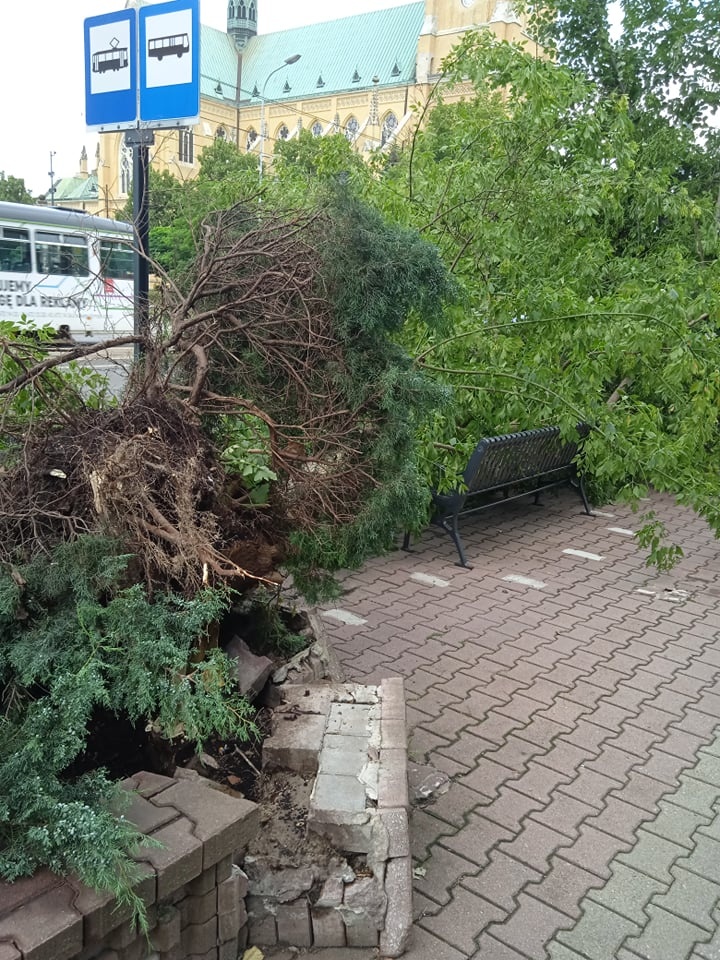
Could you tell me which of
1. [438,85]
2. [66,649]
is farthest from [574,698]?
[438,85]

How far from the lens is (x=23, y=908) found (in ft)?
6.86

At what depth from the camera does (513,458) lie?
302 inches

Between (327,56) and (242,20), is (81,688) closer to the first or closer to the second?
(327,56)

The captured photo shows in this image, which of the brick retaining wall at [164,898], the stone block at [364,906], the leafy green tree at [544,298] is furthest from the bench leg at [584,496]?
the brick retaining wall at [164,898]

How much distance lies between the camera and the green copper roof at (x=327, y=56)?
220 ft

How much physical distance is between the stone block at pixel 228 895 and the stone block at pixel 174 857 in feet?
0.77

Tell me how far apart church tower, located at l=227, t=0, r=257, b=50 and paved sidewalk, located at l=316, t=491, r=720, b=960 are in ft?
267

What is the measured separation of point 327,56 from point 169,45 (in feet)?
244

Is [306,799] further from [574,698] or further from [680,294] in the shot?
[680,294]

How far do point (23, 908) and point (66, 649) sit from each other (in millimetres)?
790

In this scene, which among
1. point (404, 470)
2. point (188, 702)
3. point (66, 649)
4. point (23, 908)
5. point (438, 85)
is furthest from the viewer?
point (438, 85)

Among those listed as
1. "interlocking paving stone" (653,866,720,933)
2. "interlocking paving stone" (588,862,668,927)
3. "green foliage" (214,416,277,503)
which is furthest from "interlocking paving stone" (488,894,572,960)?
"green foliage" (214,416,277,503)

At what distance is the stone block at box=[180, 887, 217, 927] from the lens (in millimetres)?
2542

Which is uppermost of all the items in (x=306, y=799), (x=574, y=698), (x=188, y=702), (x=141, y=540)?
(x=141, y=540)
